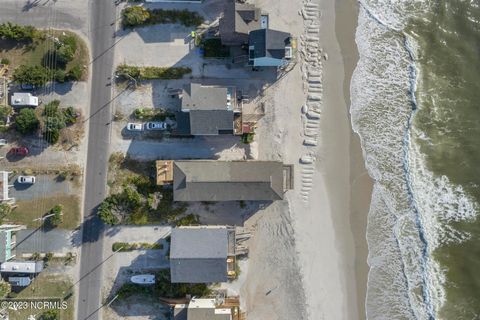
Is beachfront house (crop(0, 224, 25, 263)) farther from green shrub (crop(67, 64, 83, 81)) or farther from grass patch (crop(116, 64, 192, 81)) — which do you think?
grass patch (crop(116, 64, 192, 81))

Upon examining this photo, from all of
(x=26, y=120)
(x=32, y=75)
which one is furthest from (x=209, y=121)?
(x=32, y=75)

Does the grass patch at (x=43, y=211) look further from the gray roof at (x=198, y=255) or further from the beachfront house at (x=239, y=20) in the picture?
the beachfront house at (x=239, y=20)

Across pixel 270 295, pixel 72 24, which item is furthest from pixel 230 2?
pixel 270 295

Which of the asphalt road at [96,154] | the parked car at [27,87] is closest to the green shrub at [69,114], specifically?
the asphalt road at [96,154]

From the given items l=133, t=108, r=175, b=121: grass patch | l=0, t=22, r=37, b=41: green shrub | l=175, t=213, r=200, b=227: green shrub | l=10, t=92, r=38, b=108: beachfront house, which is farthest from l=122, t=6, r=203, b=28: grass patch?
l=175, t=213, r=200, b=227: green shrub

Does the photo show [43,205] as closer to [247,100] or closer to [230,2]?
[247,100]

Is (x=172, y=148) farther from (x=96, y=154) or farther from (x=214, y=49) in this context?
(x=214, y=49)

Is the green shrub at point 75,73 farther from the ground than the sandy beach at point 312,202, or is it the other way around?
the green shrub at point 75,73
